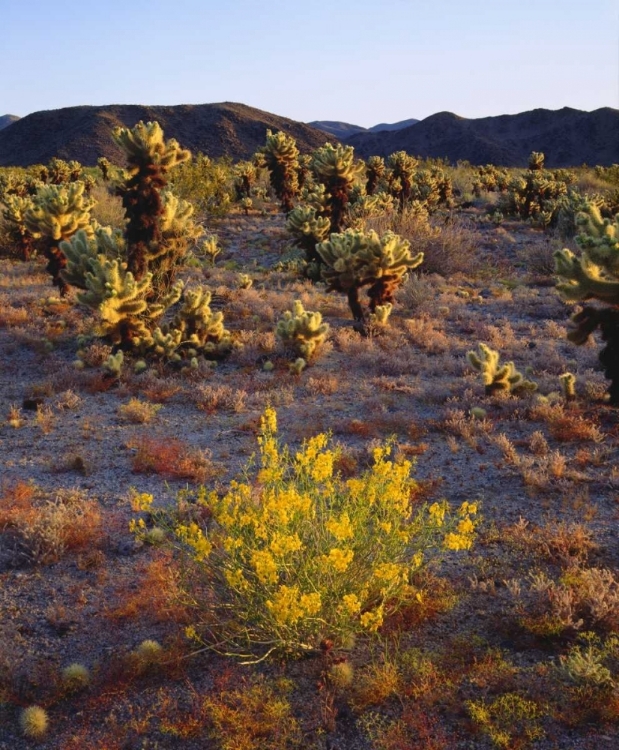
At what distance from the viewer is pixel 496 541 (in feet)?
18.1

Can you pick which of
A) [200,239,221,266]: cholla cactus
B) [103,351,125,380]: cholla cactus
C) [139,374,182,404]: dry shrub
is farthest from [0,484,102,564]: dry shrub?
[200,239,221,266]: cholla cactus

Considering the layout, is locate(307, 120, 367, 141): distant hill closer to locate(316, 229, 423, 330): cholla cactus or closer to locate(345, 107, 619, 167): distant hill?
locate(345, 107, 619, 167): distant hill

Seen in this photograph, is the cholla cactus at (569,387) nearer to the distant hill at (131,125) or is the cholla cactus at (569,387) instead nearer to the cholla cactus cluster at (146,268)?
the cholla cactus cluster at (146,268)

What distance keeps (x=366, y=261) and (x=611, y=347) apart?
5.43 m

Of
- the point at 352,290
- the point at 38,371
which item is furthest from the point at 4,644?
the point at 352,290

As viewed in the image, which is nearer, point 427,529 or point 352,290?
point 427,529

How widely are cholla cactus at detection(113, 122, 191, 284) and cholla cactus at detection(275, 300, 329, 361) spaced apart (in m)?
2.92

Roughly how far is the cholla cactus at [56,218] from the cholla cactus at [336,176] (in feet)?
23.3

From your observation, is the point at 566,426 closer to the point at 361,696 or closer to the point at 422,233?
the point at 361,696

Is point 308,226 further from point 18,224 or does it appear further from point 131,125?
point 131,125

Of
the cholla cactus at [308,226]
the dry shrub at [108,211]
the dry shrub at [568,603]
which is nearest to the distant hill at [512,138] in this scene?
the dry shrub at [108,211]

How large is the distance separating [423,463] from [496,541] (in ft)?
6.30

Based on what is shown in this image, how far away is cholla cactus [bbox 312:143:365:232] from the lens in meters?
18.5

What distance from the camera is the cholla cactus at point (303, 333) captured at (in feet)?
37.2
